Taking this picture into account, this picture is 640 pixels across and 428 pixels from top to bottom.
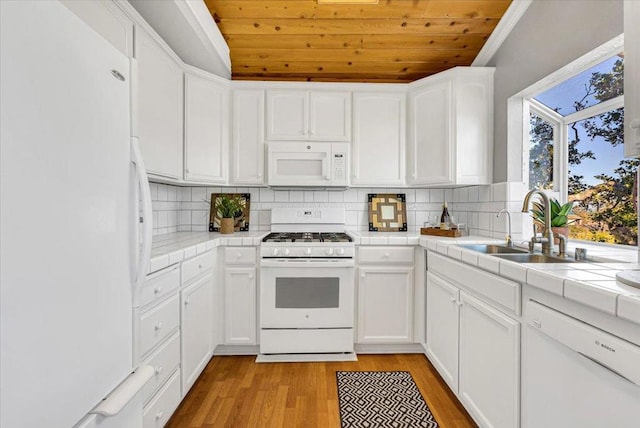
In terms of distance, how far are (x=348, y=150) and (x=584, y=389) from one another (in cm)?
216

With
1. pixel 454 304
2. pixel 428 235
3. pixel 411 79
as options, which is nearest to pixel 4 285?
pixel 454 304

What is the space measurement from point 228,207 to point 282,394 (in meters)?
1.56

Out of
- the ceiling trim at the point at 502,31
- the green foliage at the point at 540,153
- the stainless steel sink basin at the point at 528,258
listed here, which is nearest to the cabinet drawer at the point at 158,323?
the stainless steel sink basin at the point at 528,258

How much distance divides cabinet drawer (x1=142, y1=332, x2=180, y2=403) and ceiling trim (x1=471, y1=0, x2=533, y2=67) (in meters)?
3.04

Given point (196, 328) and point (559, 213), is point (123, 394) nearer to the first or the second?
point (196, 328)

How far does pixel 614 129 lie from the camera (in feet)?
6.12

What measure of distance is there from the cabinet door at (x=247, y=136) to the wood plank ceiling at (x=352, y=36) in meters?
0.30

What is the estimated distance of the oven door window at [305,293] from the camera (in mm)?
Result: 2395

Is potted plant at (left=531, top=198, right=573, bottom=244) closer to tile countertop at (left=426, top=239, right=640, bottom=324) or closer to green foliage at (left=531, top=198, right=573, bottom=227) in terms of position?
green foliage at (left=531, top=198, right=573, bottom=227)

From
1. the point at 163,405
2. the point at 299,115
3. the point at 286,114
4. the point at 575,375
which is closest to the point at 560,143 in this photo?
the point at 575,375

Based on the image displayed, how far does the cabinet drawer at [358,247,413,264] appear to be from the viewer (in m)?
2.50

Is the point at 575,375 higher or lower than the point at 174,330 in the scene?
higher

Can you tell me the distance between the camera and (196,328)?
6.70ft

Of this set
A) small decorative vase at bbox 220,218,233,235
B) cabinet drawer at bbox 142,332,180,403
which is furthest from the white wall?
cabinet drawer at bbox 142,332,180,403
